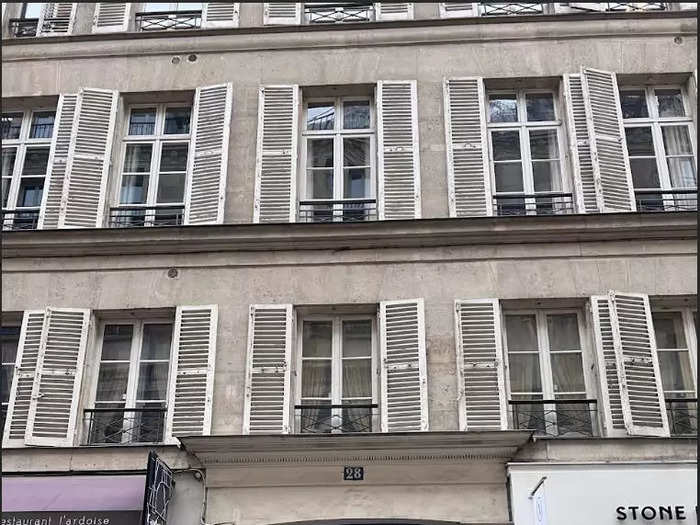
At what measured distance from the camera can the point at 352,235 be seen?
40.0 feet

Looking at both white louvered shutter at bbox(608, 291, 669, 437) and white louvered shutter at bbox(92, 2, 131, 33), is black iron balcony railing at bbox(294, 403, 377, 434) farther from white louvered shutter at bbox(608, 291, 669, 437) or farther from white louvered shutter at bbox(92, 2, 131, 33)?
white louvered shutter at bbox(92, 2, 131, 33)

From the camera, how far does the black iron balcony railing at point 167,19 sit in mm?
14500

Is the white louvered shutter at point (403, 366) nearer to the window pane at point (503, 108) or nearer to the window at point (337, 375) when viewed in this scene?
the window at point (337, 375)

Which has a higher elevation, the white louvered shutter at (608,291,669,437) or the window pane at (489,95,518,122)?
the window pane at (489,95,518,122)

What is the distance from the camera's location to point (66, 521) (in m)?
10.4

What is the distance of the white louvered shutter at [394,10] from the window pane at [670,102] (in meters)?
3.61

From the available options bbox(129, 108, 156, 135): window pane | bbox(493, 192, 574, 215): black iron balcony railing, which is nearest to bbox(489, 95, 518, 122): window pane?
bbox(493, 192, 574, 215): black iron balcony railing

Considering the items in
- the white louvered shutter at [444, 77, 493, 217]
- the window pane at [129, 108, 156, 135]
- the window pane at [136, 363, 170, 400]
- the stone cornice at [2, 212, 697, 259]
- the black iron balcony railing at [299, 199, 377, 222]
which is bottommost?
the window pane at [136, 363, 170, 400]

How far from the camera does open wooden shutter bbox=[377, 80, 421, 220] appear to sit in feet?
40.9

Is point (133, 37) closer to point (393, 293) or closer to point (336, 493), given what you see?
point (393, 293)

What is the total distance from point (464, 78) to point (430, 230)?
2.47 m

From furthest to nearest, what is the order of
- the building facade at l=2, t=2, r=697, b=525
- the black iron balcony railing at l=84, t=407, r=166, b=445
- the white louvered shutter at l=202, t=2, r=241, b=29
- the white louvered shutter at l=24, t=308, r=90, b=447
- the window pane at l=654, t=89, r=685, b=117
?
the white louvered shutter at l=202, t=2, r=241, b=29
the window pane at l=654, t=89, r=685, b=117
the black iron balcony railing at l=84, t=407, r=166, b=445
the white louvered shutter at l=24, t=308, r=90, b=447
the building facade at l=2, t=2, r=697, b=525

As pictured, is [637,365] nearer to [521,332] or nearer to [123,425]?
[521,332]

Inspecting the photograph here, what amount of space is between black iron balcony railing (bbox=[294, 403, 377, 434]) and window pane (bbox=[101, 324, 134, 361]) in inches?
89.3
